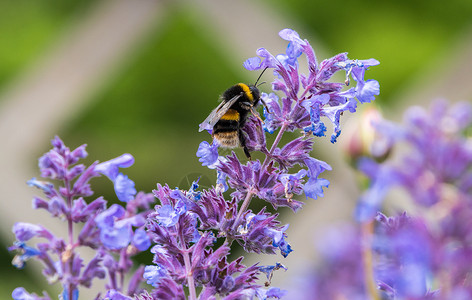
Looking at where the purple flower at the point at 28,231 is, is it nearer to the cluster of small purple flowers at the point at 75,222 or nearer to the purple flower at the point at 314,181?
the cluster of small purple flowers at the point at 75,222

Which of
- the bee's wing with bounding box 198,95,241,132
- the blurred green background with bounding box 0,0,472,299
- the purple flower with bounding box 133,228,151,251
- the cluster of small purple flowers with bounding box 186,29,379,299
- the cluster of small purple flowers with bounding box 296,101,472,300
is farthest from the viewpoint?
the blurred green background with bounding box 0,0,472,299

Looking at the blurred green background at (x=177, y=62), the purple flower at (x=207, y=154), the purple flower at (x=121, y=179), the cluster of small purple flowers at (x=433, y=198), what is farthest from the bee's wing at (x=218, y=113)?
the blurred green background at (x=177, y=62)

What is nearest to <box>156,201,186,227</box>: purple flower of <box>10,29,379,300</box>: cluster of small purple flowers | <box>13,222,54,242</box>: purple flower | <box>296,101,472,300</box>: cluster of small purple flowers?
<box>10,29,379,300</box>: cluster of small purple flowers

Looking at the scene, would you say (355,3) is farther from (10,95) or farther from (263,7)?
(10,95)

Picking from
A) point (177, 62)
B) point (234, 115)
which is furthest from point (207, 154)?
point (177, 62)

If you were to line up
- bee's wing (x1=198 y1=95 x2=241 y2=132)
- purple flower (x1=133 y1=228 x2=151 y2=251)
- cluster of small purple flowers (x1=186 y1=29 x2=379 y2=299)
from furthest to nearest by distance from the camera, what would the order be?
bee's wing (x1=198 y1=95 x2=241 y2=132) → cluster of small purple flowers (x1=186 y1=29 x2=379 y2=299) → purple flower (x1=133 y1=228 x2=151 y2=251)

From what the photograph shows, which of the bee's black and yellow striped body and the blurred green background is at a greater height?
the blurred green background

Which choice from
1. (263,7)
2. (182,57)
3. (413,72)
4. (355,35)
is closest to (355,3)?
(355,35)

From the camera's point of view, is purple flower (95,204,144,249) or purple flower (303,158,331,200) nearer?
purple flower (95,204,144,249)

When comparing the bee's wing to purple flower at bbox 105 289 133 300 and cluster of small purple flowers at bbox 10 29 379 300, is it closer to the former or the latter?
cluster of small purple flowers at bbox 10 29 379 300
